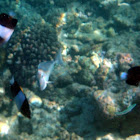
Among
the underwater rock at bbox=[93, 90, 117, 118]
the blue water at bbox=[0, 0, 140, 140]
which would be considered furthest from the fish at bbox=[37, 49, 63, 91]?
the underwater rock at bbox=[93, 90, 117, 118]

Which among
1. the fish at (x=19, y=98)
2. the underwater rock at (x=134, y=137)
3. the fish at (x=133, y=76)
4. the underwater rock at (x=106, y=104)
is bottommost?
the underwater rock at (x=134, y=137)

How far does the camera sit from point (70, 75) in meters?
5.33

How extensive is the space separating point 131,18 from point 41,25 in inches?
248

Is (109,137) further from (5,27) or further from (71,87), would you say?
(5,27)

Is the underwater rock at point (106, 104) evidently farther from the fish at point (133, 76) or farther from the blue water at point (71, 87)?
the fish at point (133, 76)

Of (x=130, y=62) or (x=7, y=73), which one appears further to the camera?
(x=130, y=62)

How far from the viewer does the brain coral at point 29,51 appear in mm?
4836

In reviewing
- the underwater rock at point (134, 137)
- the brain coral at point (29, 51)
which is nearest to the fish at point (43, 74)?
the brain coral at point (29, 51)

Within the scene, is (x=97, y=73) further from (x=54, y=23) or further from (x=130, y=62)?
(x=54, y=23)

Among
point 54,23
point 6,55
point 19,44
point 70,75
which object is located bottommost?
point 70,75

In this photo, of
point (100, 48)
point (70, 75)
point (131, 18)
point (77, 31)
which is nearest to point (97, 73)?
point (70, 75)

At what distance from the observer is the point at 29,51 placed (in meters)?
5.11

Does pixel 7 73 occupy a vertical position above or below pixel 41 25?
below

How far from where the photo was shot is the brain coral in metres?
4.84
